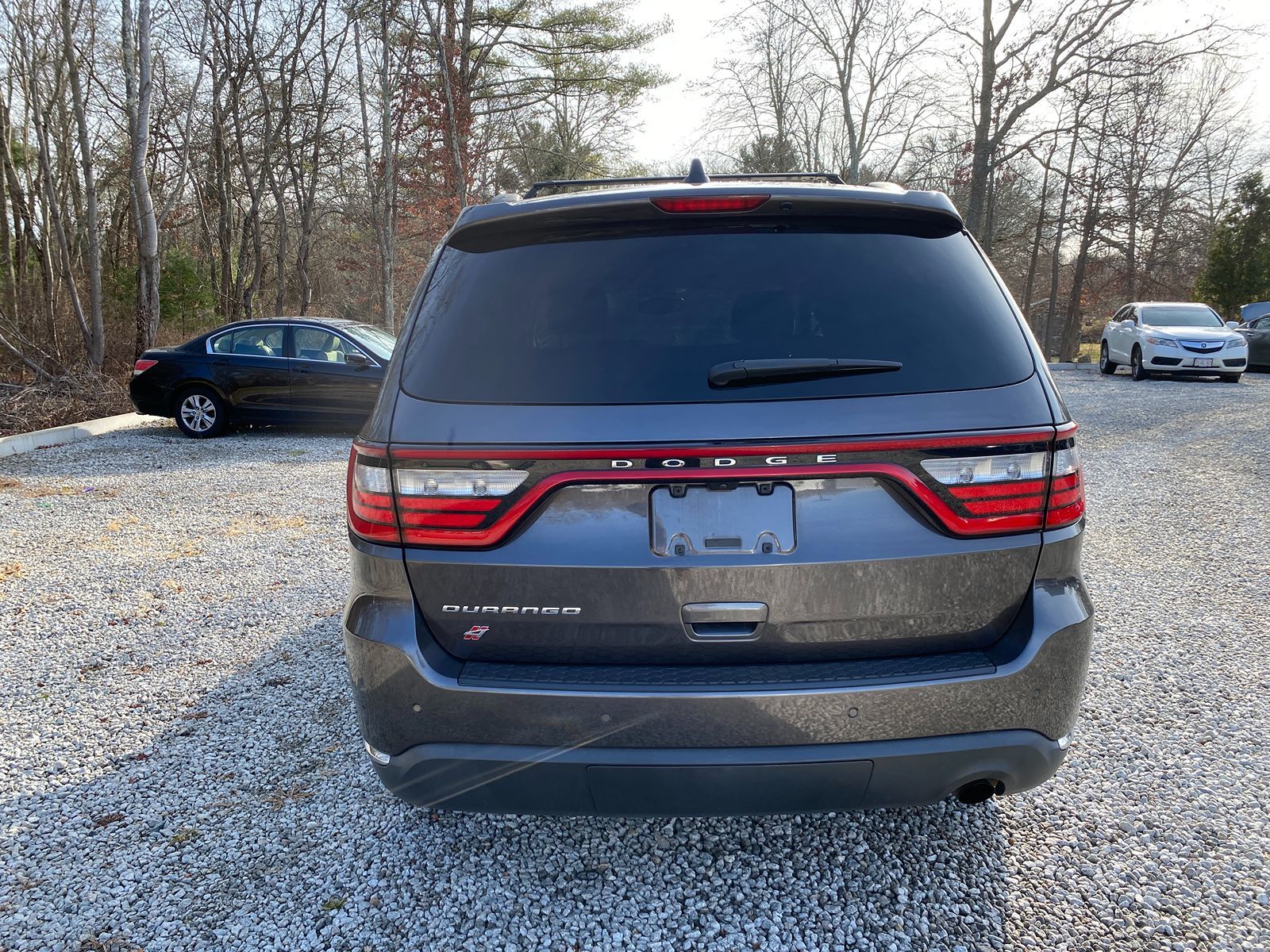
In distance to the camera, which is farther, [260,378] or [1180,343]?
[1180,343]

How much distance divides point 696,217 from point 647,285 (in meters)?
0.22

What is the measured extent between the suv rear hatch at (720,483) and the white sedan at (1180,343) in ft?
58.9

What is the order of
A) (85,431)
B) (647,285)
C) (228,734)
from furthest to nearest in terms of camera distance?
1. (85,431)
2. (228,734)
3. (647,285)

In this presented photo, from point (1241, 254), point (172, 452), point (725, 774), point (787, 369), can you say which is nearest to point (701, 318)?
point (787, 369)

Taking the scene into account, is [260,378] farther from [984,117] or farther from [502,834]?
[984,117]

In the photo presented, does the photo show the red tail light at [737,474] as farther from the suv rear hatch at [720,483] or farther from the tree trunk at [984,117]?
the tree trunk at [984,117]

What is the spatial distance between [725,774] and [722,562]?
48cm

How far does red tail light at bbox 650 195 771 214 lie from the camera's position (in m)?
1.98

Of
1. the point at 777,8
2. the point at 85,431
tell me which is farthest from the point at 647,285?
the point at 777,8

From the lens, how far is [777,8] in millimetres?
29359

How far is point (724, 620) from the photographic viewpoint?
5.84 feet

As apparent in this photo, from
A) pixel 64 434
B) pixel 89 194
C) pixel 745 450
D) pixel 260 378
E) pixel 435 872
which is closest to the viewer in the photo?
pixel 745 450

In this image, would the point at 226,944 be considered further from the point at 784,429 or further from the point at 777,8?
the point at 777,8

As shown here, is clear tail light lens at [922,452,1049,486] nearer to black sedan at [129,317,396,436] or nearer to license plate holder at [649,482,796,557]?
license plate holder at [649,482,796,557]
